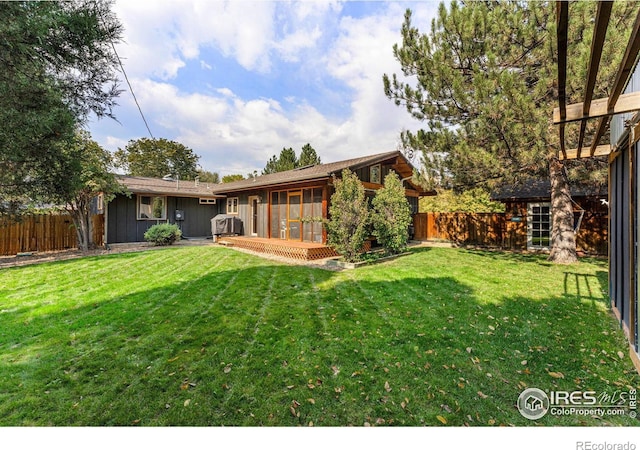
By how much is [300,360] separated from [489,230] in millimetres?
12726

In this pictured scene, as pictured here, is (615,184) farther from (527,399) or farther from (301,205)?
(301,205)

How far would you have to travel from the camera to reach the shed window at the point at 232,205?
1424 cm

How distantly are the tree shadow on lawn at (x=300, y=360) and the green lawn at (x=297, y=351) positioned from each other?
0.02m

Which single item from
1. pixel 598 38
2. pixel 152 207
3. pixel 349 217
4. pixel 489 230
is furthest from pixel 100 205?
pixel 489 230

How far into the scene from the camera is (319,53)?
812cm

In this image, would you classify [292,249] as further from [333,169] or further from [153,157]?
[153,157]

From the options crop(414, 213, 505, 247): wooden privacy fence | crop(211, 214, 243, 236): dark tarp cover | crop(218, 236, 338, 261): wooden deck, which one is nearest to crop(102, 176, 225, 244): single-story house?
crop(211, 214, 243, 236): dark tarp cover

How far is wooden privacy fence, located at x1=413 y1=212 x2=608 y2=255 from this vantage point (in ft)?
32.7

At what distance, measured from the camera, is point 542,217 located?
11.1 m

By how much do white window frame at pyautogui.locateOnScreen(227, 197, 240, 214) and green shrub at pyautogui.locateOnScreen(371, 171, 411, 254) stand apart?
820cm

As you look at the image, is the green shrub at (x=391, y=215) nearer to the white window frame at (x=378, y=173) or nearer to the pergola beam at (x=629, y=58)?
the white window frame at (x=378, y=173)

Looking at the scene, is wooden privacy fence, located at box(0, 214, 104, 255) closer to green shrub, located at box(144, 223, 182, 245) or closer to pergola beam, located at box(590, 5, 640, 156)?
green shrub, located at box(144, 223, 182, 245)
